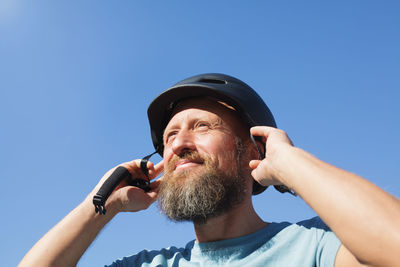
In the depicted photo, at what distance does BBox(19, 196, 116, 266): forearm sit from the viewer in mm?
3785

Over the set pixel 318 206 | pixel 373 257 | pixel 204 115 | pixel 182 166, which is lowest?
pixel 373 257

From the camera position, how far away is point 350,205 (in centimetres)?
235

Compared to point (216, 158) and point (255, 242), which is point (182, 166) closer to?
point (216, 158)

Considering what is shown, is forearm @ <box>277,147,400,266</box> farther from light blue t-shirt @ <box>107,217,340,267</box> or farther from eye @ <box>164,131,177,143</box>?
eye @ <box>164,131,177,143</box>

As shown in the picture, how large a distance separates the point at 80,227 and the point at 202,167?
4.65ft

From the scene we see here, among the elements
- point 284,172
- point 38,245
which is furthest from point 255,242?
point 38,245

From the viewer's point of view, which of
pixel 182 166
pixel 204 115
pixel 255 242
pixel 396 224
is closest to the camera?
pixel 396 224

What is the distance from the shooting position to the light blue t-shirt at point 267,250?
134 inches

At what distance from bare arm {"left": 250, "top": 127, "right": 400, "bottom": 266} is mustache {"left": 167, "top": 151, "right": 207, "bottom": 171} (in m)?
1.29

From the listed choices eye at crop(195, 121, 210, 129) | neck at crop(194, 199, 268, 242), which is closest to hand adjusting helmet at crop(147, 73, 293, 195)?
eye at crop(195, 121, 210, 129)

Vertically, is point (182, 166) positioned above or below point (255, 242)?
above

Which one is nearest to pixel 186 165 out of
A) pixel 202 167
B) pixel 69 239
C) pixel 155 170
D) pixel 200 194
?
pixel 202 167

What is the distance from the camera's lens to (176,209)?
4070mm

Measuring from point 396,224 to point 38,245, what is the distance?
131 inches
